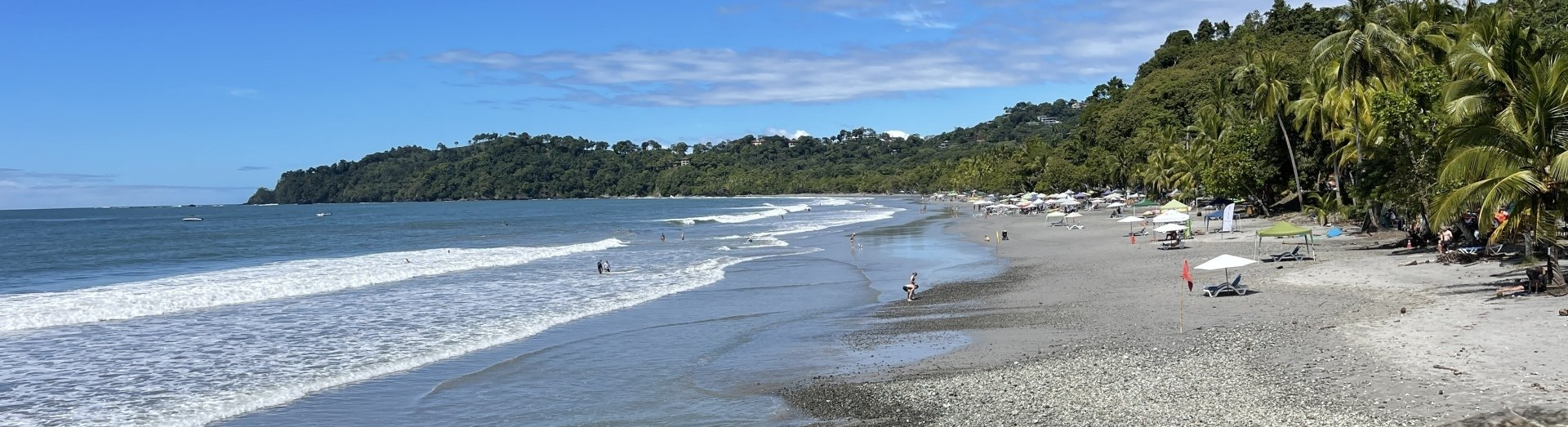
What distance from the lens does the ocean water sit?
12.8 metres

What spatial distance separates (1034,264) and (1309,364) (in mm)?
18302

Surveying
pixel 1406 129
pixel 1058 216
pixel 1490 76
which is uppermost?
pixel 1490 76

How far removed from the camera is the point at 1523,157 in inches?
540

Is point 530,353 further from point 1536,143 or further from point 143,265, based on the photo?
point 143,265

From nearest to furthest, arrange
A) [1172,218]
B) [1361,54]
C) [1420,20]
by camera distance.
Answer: [1361,54] → [1420,20] → [1172,218]

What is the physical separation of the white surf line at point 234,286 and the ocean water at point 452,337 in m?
0.15

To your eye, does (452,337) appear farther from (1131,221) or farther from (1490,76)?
(1131,221)

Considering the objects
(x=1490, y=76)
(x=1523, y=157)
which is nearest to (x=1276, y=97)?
(x=1490, y=76)

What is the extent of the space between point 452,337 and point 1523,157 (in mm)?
17294

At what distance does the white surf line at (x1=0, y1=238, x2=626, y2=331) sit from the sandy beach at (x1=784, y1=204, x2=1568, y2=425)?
1799 centimetres

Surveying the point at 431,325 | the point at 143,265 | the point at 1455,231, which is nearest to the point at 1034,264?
the point at 1455,231

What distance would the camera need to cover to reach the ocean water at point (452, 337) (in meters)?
12.8

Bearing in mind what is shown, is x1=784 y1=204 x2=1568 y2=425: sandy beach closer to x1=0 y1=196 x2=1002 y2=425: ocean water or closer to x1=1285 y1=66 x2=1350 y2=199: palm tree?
x1=0 y1=196 x2=1002 y2=425: ocean water

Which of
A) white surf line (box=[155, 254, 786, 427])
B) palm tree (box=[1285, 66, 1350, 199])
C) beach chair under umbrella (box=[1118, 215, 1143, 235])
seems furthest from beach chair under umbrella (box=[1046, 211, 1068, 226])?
white surf line (box=[155, 254, 786, 427])
